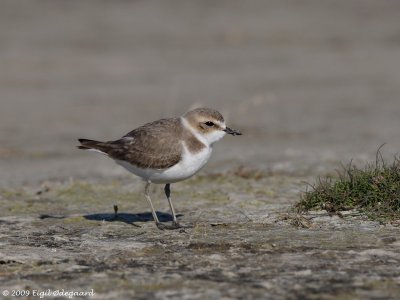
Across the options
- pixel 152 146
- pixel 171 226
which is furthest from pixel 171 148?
pixel 171 226

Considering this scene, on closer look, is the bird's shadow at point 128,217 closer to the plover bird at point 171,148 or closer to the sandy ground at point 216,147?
the sandy ground at point 216,147

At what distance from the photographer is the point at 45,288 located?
629 cm

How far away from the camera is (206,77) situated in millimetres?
24172

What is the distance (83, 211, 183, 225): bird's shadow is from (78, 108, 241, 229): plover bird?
363 mm

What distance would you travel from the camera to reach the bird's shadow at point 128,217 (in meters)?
9.48

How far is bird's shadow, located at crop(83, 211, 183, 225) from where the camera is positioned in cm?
948

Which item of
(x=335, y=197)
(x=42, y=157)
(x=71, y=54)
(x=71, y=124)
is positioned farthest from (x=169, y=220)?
(x=71, y=54)

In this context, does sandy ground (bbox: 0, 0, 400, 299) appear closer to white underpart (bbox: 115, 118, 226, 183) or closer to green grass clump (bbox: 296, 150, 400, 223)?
green grass clump (bbox: 296, 150, 400, 223)

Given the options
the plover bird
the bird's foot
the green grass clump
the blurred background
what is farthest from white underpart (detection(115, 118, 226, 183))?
the blurred background

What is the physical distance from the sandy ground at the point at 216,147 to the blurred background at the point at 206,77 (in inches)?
3.0

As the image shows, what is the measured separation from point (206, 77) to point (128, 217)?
1473cm

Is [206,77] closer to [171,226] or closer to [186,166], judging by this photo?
Result: [186,166]

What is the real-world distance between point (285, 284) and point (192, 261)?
102 cm

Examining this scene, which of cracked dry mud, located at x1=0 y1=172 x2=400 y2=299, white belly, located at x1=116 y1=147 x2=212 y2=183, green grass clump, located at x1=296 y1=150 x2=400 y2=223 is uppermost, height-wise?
white belly, located at x1=116 y1=147 x2=212 y2=183
